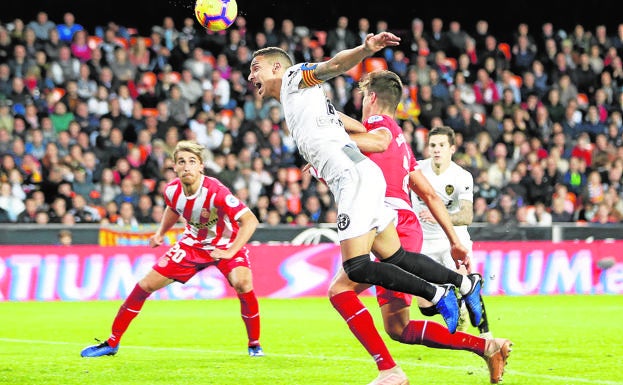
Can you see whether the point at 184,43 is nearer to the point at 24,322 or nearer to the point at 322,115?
the point at 24,322

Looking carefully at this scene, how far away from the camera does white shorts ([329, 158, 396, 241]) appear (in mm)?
6758

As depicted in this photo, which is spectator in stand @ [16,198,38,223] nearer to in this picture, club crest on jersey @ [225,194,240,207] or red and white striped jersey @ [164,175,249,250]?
red and white striped jersey @ [164,175,249,250]

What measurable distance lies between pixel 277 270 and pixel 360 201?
416 inches

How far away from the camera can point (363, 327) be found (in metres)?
6.88

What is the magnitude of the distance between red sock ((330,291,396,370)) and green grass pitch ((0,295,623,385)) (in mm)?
825

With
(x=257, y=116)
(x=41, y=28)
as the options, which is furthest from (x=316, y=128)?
(x=41, y=28)

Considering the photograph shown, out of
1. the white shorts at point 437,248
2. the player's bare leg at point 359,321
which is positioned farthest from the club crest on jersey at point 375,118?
the white shorts at point 437,248

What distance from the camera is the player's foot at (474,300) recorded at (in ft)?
23.3

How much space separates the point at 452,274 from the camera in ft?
23.1

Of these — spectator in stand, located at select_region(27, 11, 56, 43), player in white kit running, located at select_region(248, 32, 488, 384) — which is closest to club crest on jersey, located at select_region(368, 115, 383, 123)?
player in white kit running, located at select_region(248, 32, 488, 384)

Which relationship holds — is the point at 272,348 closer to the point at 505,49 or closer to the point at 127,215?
the point at 127,215

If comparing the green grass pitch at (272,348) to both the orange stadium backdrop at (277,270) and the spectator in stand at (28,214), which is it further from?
the spectator in stand at (28,214)

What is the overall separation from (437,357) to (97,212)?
9.10 metres

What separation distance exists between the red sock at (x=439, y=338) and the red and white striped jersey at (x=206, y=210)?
243 cm
